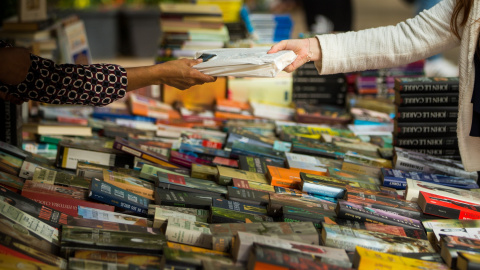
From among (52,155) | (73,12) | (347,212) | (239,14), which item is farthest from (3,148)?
(73,12)

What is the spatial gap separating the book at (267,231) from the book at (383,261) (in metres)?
0.17

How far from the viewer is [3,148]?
271 centimetres

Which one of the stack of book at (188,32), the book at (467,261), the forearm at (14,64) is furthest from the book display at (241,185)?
the stack of book at (188,32)

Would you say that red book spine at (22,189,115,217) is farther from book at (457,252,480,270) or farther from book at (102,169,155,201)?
book at (457,252,480,270)

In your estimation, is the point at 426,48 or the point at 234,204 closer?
the point at 234,204

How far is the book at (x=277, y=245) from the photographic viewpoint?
70.4 inches

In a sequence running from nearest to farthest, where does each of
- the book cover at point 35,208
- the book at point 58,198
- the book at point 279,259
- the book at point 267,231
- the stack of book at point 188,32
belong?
the book at point 279,259
the book at point 267,231
the book cover at point 35,208
the book at point 58,198
the stack of book at point 188,32

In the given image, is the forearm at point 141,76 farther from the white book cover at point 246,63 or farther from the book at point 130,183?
the book at point 130,183

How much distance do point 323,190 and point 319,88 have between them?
193 centimetres

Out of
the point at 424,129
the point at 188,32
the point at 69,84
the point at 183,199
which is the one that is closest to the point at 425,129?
the point at 424,129

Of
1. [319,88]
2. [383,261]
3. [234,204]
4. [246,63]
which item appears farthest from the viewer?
[319,88]

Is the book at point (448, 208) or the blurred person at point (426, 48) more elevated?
the blurred person at point (426, 48)

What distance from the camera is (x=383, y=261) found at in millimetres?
1799

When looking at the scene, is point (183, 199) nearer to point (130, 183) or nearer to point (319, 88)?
point (130, 183)
